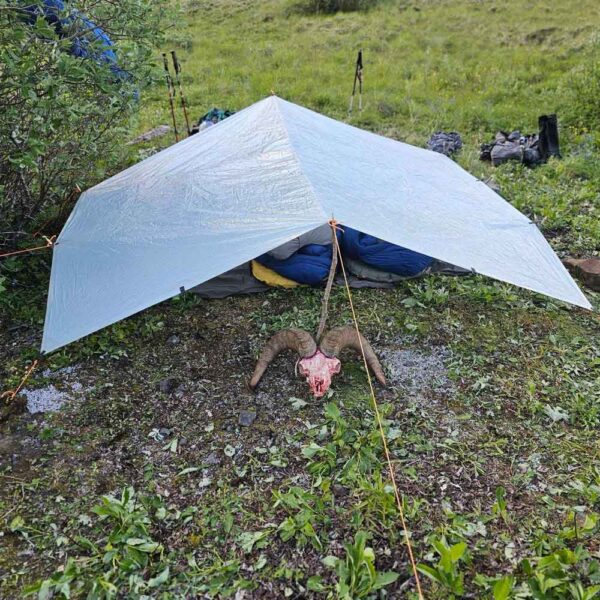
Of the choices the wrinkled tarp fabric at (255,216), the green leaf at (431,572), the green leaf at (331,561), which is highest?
the wrinkled tarp fabric at (255,216)

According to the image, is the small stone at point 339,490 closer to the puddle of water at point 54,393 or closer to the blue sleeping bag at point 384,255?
the puddle of water at point 54,393

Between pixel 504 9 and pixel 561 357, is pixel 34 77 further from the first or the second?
pixel 504 9

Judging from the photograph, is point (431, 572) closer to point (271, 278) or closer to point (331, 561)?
point (331, 561)

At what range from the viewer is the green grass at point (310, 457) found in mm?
2650

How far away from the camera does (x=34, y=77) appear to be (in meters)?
3.58

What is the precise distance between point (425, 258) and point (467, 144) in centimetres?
385

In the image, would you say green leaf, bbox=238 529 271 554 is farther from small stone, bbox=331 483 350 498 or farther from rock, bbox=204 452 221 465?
rock, bbox=204 452 221 465

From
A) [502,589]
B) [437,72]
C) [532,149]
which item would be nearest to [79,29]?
[502,589]

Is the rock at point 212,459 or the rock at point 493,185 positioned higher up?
the rock at point 212,459

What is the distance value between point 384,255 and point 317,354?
1.54 meters

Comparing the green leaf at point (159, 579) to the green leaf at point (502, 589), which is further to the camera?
the green leaf at point (159, 579)

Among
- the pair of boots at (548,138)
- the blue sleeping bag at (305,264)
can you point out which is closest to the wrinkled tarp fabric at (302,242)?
the blue sleeping bag at (305,264)

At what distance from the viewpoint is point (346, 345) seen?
387 centimetres

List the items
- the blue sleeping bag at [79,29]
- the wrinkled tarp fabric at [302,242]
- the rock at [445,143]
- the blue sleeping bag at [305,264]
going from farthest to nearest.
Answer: the rock at [445,143]
the wrinkled tarp fabric at [302,242]
the blue sleeping bag at [305,264]
the blue sleeping bag at [79,29]
